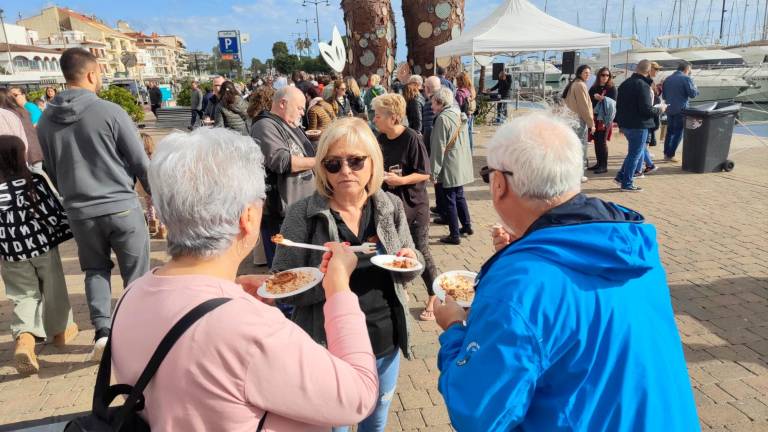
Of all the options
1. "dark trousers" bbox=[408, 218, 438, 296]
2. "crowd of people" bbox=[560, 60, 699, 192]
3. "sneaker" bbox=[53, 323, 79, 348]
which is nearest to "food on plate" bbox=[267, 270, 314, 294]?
"dark trousers" bbox=[408, 218, 438, 296]

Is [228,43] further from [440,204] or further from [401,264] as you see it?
[401,264]

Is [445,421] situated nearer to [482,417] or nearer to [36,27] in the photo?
[482,417]

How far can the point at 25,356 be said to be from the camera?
3459mm

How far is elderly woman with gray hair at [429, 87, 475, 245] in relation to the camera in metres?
5.52

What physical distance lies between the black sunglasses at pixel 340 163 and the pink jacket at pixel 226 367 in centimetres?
117

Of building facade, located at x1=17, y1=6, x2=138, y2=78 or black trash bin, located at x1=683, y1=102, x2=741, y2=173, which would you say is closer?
black trash bin, located at x1=683, y1=102, x2=741, y2=173

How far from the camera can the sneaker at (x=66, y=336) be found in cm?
392

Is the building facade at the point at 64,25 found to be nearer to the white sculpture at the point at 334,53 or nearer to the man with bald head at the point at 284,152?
the white sculpture at the point at 334,53

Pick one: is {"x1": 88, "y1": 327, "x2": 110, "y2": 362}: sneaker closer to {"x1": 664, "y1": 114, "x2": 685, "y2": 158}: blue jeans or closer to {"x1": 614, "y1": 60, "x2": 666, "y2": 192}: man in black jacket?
{"x1": 614, "y1": 60, "x2": 666, "y2": 192}: man in black jacket

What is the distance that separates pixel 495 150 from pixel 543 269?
418 mm

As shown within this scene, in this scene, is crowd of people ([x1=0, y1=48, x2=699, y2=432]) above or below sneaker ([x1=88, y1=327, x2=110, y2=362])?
above

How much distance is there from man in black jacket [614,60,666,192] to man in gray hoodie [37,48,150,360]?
294 inches

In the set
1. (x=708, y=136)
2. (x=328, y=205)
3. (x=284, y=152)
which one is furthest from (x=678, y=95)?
(x=328, y=205)

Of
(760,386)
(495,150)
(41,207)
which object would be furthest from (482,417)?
(41,207)
